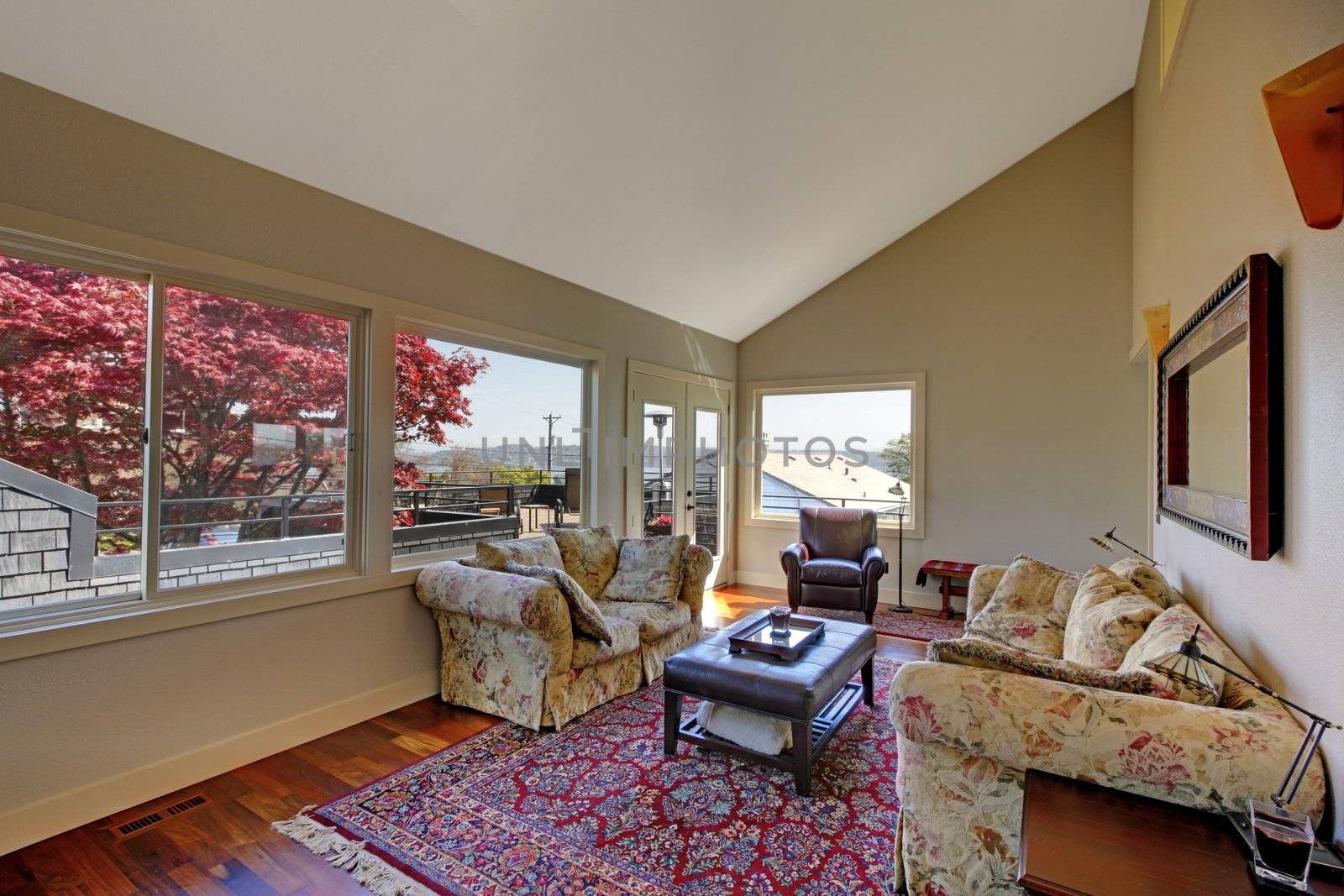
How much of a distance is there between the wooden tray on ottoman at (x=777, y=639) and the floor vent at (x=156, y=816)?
2162 millimetres

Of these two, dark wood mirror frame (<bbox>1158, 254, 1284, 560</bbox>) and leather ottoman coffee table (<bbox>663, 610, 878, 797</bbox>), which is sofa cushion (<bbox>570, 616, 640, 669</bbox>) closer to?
leather ottoman coffee table (<bbox>663, 610, 878, 797</bbox>)

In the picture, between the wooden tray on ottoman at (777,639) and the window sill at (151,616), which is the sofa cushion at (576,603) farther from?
the window sill at (151,616)

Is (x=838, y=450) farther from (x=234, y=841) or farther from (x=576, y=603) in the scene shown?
(x=234, y=841)

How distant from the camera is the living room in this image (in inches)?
59.5

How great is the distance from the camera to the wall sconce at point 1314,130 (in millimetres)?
1009

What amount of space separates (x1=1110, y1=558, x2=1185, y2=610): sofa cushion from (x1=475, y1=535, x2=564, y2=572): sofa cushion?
279 cm

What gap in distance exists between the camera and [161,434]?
2.55 meters

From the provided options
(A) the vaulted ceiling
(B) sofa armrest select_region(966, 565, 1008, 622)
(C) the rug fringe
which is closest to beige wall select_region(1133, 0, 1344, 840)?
(B) sofa armrest select_region(966, 565, 1008, 622)

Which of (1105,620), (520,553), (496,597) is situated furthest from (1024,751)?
(520,553)

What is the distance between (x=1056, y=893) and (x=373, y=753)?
2.71m

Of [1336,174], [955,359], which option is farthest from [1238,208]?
[955,359]

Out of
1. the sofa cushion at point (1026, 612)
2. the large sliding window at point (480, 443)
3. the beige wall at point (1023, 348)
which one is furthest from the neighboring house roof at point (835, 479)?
the large sliding window at point (480, 443)

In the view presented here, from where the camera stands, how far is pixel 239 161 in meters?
2.65

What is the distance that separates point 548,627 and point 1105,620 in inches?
85.9
